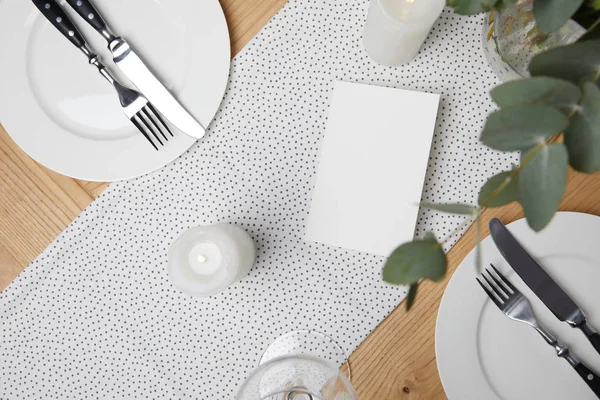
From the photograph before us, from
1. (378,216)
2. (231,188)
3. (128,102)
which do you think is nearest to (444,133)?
(378,216)

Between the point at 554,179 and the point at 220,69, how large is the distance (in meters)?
0.47

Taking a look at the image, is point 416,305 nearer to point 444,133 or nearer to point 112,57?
point 444,133

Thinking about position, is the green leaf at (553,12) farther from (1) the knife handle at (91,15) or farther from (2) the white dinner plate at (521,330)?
(1) the knife handle at (91,15)

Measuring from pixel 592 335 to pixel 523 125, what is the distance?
17.0 inches

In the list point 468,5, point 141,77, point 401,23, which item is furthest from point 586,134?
point 141,77

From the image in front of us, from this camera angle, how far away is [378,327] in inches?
26.6

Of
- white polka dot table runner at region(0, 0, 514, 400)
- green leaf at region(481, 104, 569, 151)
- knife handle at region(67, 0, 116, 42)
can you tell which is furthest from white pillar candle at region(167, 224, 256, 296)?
green leaf at region(481, 104, 569, 151)

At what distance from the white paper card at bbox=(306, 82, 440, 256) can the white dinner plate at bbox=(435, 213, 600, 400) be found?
0.11 metres

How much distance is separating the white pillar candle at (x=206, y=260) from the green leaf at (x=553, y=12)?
1.34ft

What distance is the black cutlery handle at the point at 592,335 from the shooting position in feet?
1.98

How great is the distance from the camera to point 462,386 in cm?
63

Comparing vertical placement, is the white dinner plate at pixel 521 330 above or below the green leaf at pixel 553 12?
below

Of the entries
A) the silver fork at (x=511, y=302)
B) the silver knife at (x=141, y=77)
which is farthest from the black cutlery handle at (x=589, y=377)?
the silver knife at (x=141, y=77)

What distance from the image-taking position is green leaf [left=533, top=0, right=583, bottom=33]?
340mm
